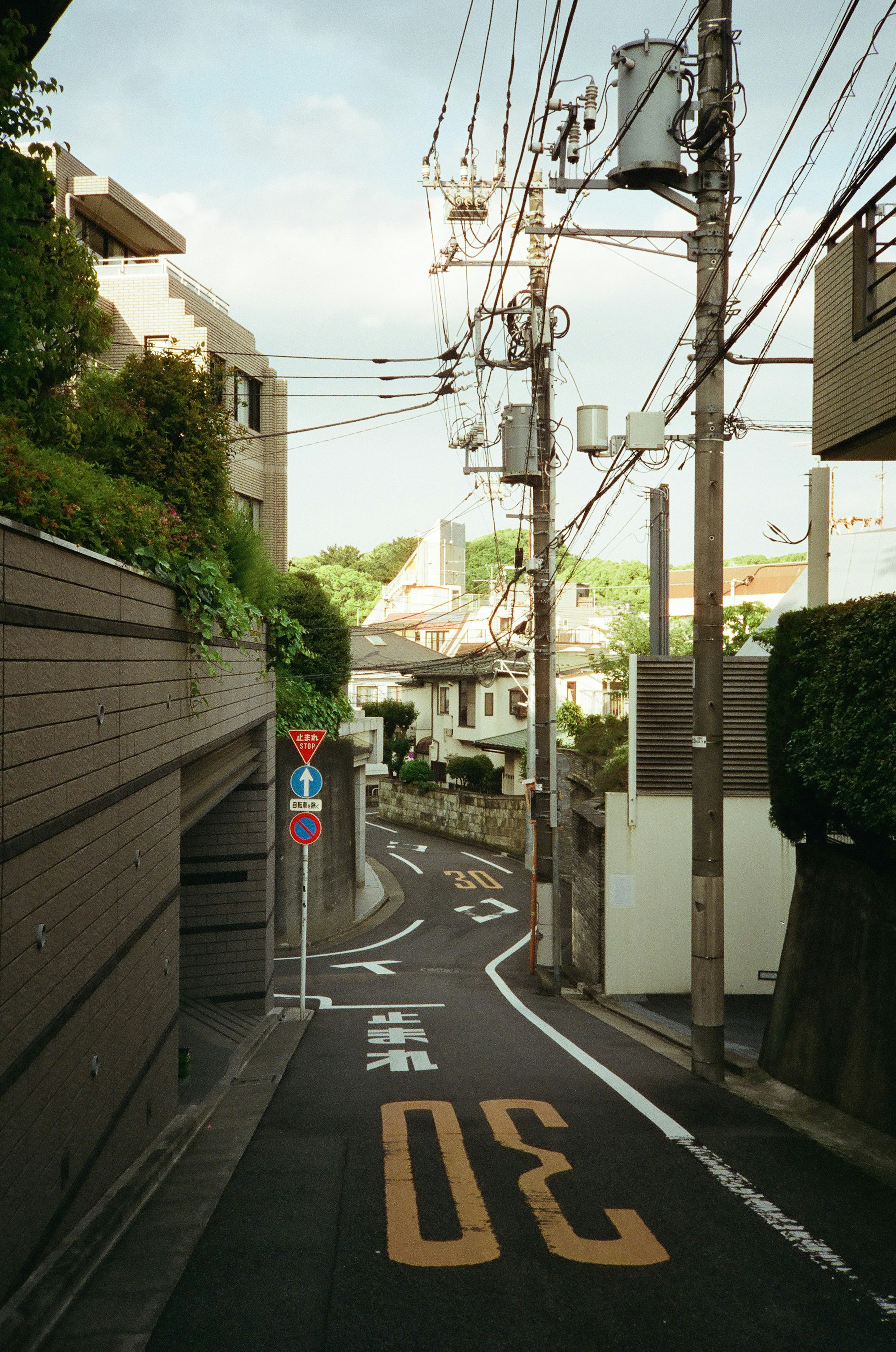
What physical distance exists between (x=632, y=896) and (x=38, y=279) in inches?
530

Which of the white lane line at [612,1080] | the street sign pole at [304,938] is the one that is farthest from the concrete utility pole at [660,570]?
the street sign pole at [304,938]

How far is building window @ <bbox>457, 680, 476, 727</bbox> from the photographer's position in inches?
2020

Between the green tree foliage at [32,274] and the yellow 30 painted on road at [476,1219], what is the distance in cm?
605

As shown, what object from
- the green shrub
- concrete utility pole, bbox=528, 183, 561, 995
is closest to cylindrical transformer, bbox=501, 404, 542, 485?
concrete utility pole, bbox=528, 183, 561, 995

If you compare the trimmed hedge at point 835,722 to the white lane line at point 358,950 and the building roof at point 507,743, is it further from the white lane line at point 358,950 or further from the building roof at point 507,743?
the building roof at point 507,743

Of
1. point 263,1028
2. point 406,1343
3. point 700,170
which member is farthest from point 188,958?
point 700,170

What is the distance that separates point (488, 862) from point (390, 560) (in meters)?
70.6

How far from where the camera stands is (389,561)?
107000mm

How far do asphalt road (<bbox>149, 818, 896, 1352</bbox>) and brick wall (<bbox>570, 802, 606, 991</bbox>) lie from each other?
7423 millimetres

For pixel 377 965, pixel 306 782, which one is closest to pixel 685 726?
pixel 306 782

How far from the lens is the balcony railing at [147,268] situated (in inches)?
977

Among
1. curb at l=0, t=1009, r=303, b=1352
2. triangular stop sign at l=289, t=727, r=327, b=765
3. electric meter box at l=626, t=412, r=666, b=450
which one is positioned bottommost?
curb at l=0, t=1009, r=303, b=1352

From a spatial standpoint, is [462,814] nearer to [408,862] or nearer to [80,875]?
[408,862]

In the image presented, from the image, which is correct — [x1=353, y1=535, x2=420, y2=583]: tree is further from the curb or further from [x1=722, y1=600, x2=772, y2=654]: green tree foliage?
the curb
